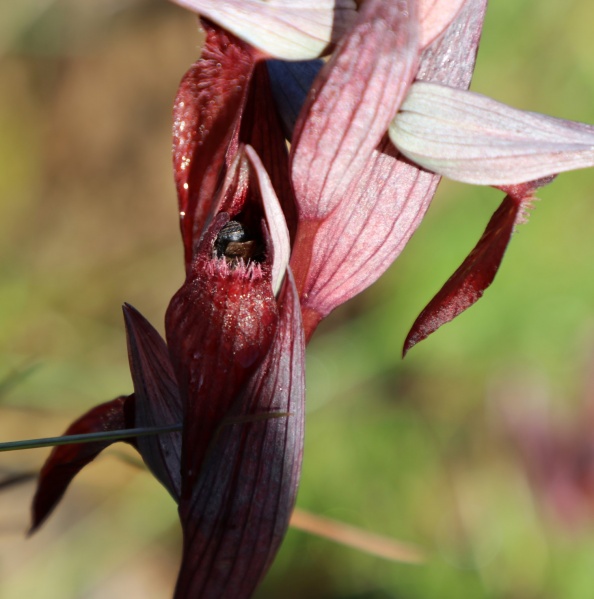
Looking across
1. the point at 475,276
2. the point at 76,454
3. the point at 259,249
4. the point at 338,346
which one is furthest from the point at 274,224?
the point at 338,346

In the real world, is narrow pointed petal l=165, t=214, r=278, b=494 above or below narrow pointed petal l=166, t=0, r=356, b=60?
below

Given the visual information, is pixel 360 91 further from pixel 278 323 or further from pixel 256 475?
pixel 256 475

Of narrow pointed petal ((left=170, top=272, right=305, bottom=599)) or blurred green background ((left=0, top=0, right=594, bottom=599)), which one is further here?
blurred green background ((left=0, top=0, right=594, bottom=599))

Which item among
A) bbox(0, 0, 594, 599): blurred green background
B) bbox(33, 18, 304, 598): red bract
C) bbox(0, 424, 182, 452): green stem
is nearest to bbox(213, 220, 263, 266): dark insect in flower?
bbox(33, 18, 304, 598): red bract

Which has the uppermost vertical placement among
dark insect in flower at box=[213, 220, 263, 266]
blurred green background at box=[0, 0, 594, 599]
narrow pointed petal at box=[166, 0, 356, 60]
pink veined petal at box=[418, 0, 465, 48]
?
pink veined petal at box=[418, 0, 465, 48]

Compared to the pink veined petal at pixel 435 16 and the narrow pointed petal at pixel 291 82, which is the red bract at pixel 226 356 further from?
the pink veined petal at pixel 435 16

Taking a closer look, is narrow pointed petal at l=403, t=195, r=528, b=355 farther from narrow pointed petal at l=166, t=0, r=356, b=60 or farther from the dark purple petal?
narrow pointed petal at l=166, t=0, r=356, b=60
